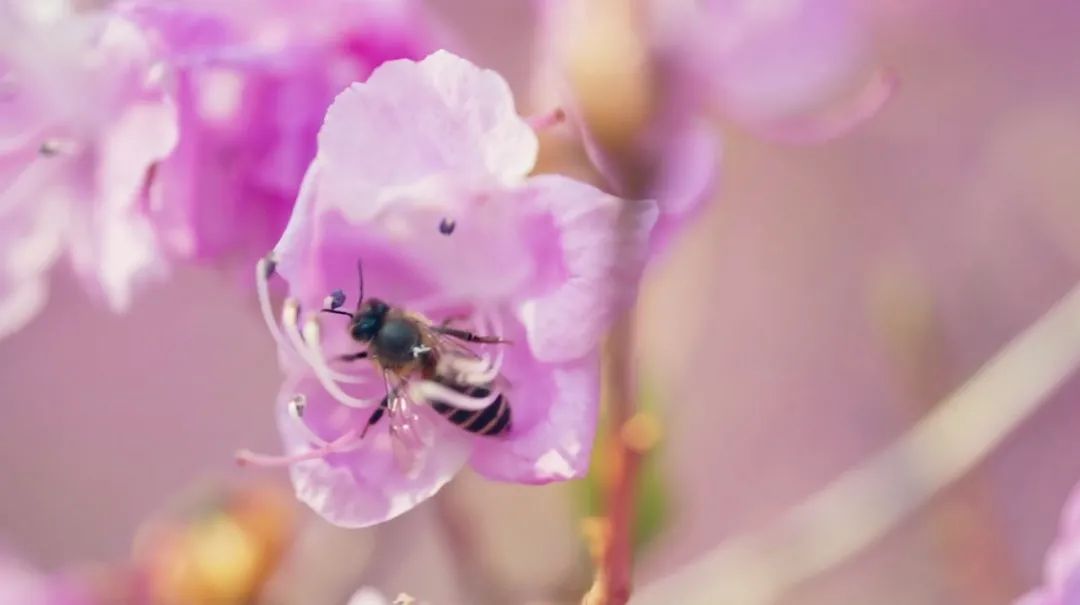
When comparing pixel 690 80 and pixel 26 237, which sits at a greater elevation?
pixel 690 80

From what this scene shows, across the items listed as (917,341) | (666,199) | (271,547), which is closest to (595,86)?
(666,199)

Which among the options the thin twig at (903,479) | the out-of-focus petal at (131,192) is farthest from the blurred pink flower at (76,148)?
the thin twig at (903,479)

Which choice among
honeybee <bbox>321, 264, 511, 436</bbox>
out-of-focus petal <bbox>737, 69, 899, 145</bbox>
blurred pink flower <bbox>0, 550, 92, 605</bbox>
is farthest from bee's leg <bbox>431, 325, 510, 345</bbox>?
blurred pink flower <bbox>0, 550, 92, 605</bbox>

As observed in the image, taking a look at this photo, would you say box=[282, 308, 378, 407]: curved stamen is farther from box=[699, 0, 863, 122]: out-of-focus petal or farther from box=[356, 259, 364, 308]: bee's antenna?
box=[699, 0, 863, 122]: out-of-focus petal

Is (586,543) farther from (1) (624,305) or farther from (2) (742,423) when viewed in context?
(2) (742,423)

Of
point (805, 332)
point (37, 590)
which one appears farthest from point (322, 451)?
point (805, 332)

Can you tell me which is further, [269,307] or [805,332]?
[805,332]

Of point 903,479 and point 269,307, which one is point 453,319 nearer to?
point 269,307

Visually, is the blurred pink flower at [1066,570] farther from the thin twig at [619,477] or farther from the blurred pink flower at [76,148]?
the blurred pink flower at [76,148]
